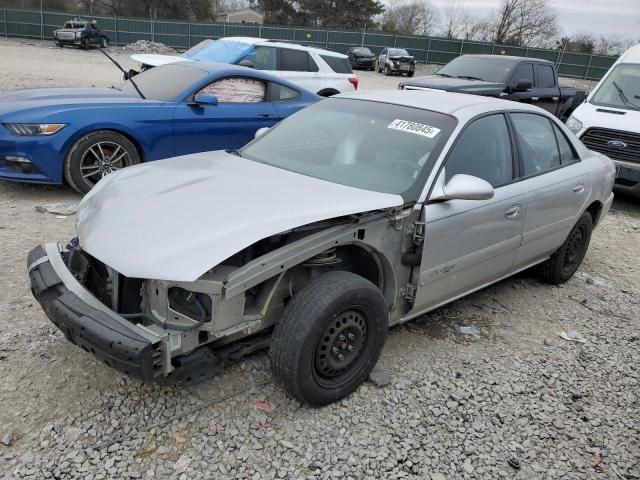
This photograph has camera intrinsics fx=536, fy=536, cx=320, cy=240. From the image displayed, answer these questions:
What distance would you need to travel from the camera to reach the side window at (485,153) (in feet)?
11.2

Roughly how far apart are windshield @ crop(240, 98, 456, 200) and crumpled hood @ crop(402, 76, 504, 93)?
615cm

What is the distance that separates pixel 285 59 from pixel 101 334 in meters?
8.60

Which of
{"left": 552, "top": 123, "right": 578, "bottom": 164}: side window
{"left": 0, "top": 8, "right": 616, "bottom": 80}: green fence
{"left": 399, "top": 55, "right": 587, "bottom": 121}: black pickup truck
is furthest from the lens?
{"left": 0, "top": 8, "right": 616, "bottom": 80}: green fence

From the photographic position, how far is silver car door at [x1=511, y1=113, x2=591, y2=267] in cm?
396

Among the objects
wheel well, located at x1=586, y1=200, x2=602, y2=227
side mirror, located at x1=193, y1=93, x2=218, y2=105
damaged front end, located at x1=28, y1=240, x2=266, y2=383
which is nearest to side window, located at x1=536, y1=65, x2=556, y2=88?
wheel well, located at x1=586, y1=200, x2=602, y2=227

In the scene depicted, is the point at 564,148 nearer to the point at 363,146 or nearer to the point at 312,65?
the point at 363,146

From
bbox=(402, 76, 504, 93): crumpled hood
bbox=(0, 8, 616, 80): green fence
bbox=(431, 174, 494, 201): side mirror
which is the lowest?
bbox=(431, 174, 494, 201): side mirror

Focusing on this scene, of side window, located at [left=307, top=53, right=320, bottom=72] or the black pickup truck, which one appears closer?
the black pickup truck

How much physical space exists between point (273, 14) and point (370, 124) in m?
52.1

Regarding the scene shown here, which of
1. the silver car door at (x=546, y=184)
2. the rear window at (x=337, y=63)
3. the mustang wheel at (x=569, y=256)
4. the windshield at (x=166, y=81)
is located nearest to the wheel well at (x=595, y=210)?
the mustang wheel at (x=569, y=256)

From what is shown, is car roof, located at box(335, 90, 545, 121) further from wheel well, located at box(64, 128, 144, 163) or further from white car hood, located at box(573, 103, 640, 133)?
white car hood, located at box(573, 103, 640, 133)

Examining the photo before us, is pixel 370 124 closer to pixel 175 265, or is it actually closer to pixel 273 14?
pixel 175 265

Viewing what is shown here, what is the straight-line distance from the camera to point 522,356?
365cm

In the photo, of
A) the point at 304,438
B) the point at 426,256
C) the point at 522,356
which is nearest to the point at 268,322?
the point at 304,438
